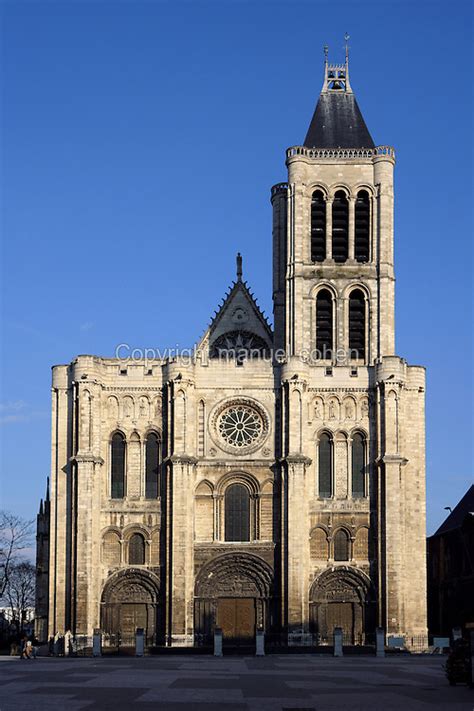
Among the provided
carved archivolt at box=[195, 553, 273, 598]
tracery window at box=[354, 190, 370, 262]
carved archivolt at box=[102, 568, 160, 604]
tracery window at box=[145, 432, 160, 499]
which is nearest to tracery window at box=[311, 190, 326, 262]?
tracery window at box=[354, 190, 370, 262]

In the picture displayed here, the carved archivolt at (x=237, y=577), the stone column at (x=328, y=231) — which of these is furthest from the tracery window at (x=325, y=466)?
the stone column at (x=328, y=231)

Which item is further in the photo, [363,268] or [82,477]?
[363,268]

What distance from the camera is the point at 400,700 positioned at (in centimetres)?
2611

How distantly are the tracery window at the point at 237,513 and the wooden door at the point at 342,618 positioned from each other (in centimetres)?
529

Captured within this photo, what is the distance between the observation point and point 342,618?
5984 centimetres

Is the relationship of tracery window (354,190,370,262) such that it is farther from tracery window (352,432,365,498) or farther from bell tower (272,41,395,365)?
tracery window (352,432,365,498)

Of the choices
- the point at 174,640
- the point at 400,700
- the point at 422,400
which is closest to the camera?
the point at 400,700

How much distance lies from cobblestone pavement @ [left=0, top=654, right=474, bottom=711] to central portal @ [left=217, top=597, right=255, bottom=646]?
17.3 metres

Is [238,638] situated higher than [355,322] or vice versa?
[355,322]

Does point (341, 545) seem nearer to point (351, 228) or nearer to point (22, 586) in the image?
point (351, 228)

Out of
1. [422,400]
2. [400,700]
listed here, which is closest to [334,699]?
[400,700]

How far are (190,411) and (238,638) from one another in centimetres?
1112

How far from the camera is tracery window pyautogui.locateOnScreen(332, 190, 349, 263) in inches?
2586

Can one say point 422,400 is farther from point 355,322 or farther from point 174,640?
point 174,640
